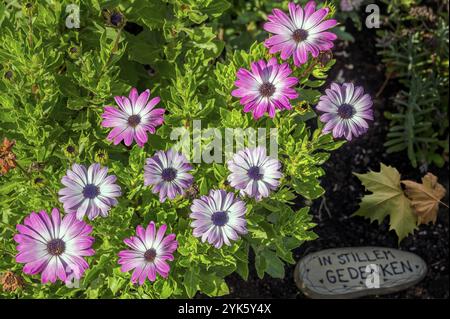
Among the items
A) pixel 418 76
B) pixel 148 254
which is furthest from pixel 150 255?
pixel 418 76

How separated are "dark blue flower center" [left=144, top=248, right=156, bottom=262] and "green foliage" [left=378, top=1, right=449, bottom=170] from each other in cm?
170

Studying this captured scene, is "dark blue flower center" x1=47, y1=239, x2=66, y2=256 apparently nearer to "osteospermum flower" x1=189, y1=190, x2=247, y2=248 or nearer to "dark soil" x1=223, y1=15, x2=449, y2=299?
"osteospermum flower" x1=189, y1=190, x2=247, y2=248

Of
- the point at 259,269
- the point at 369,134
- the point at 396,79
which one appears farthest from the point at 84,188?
the point at 396,79

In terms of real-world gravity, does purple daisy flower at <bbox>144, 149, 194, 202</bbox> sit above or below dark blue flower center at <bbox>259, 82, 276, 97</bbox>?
below

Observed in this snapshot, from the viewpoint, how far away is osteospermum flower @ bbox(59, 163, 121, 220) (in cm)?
174

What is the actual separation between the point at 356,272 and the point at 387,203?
37cm

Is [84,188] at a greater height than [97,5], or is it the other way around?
[97,5]

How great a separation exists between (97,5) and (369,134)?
172cm

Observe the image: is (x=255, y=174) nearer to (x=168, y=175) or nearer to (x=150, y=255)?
(x=168, y=175)

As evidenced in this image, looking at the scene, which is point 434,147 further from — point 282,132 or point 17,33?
point 17,33

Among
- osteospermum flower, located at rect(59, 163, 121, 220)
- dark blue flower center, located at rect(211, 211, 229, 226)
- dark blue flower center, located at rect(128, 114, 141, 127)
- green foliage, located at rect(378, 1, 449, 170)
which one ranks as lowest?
dark blue flower center, located at rect(211, 211, 229, 226)

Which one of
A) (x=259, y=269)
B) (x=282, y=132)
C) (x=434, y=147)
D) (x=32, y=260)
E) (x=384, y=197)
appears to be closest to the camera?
(x=32, y=260)

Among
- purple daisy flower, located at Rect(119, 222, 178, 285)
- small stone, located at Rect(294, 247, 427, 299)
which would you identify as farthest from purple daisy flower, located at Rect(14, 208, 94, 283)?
small stone, located at Rect(294, 247, 427, 299)

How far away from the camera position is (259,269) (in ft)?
7.43
